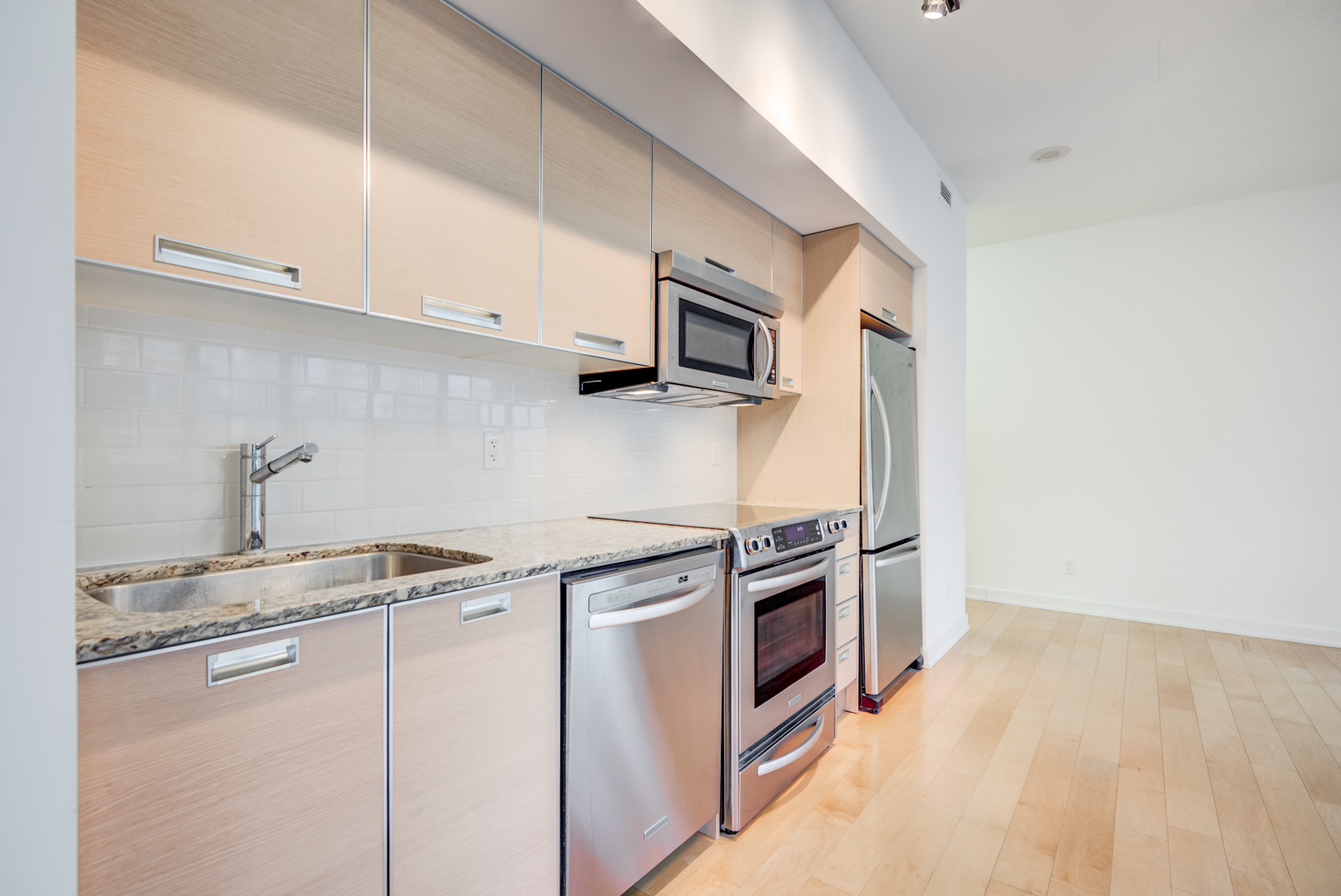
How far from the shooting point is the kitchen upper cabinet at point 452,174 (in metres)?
1.37

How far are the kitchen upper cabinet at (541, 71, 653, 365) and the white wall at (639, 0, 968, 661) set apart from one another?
38cm

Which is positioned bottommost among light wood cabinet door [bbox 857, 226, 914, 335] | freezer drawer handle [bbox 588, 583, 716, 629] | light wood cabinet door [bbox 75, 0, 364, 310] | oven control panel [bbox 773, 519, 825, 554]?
freezer drawer handle [bbox 588, 583, 716, 629]

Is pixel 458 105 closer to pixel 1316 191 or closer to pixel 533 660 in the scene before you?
pixel 533 660

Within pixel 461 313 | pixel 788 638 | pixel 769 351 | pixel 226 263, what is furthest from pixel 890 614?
pixel 226 263

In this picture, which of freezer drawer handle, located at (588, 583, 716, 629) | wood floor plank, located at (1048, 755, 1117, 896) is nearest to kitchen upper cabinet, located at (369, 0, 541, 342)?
freezer drawer handle, located at (588, 583, 716, 629)

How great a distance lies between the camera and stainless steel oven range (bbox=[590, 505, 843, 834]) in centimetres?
194

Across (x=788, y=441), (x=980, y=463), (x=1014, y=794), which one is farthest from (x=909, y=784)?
(x=980, y=463)

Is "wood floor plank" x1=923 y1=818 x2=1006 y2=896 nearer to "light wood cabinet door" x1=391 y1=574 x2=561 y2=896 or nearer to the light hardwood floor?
the light hardwood floor

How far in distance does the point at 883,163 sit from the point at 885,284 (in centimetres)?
58

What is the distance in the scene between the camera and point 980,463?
5188mm

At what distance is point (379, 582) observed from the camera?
3.73 feet

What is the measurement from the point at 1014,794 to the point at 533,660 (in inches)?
73.6

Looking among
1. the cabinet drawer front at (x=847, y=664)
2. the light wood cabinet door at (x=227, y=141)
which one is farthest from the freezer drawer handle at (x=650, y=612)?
the cabinet drawer front at (x=847, y=664)

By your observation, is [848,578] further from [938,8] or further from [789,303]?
[938,8]
